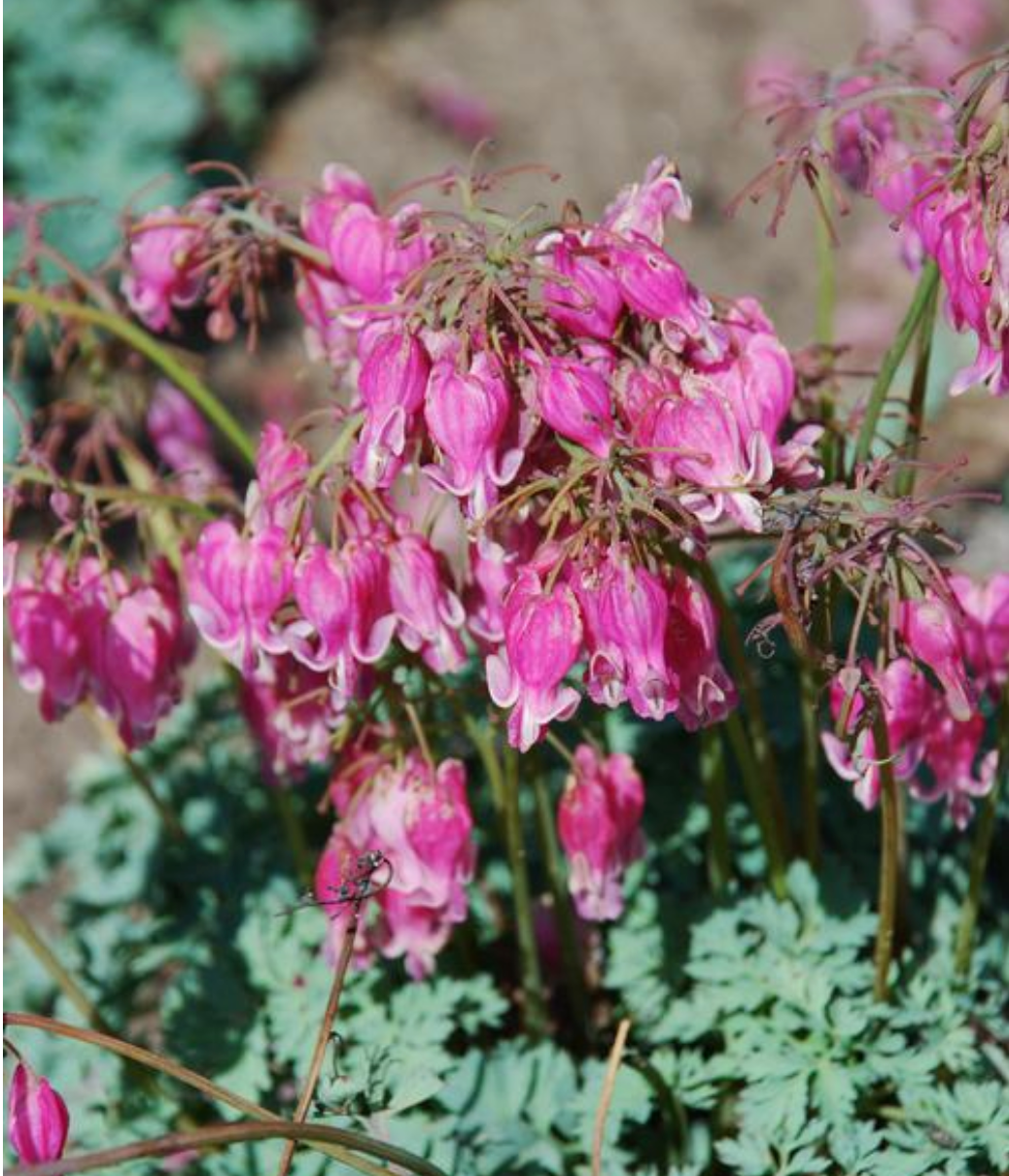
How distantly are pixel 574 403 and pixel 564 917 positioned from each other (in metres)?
1.14

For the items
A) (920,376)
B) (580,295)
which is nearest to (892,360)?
(920,376)

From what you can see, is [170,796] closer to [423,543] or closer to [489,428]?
[423,543]

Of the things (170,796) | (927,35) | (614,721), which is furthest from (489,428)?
(927,35)

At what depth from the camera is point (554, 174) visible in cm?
208

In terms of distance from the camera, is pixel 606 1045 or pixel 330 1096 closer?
pixel 330 1096

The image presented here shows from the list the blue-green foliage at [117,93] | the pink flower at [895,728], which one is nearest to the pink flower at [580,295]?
the pink flower at [895,728]

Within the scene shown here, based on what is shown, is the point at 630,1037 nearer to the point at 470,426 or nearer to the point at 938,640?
the point at 938,640

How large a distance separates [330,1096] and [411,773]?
421 millimetres

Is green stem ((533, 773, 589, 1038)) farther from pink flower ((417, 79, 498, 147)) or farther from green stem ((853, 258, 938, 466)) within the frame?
pink flower ((417, 79, 498, 147))

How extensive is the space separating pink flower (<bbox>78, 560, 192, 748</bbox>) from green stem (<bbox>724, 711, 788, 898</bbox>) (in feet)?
2.56

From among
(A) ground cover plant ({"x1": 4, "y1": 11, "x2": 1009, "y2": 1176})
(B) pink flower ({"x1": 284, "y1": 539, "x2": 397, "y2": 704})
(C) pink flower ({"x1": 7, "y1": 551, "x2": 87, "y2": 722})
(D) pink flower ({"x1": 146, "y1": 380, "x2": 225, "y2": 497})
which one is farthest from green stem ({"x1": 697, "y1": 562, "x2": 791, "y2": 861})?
(D) pink flower ({"x1": 146, "y1": 380, "x2": 225, "y2": 497})

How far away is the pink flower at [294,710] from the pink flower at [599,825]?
35cm

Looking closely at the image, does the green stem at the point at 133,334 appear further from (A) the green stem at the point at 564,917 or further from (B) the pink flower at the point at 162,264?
(A) the green stem at the point at 564,917

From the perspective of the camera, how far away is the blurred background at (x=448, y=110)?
5.79 meters
